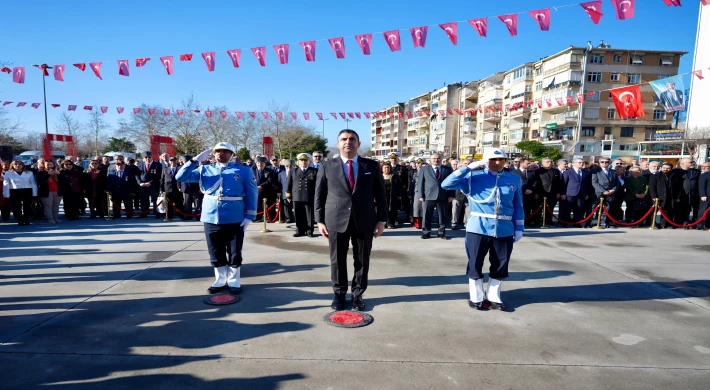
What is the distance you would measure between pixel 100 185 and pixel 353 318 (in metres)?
10.2

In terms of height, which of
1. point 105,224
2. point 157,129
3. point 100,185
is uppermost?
point 157,129

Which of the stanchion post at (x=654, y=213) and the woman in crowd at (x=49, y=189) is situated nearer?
the woman in crowd at (x=49, y=189)

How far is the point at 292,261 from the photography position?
20.9 feet

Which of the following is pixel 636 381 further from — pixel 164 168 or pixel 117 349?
pixel 164 168

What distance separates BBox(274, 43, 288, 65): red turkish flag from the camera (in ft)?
35.8

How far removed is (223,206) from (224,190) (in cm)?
21

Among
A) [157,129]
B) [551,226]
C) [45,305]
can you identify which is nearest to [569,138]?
[551,226]

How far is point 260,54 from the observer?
36.7 ft

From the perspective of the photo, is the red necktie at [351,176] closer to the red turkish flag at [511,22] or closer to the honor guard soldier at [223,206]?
the honor guard soldier at [223,206]

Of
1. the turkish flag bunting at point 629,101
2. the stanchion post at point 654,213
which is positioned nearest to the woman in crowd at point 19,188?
the stanchion post at point 654,213

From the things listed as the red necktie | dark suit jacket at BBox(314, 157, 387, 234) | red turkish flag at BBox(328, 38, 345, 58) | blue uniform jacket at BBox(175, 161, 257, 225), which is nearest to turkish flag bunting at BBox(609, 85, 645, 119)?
red turkish flag at BBox(328, 38, 345, 58)

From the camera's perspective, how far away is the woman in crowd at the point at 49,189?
9859 mm

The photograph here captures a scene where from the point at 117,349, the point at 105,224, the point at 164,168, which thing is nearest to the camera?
the point at 117,349

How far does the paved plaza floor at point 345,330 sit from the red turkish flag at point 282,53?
6531mm
